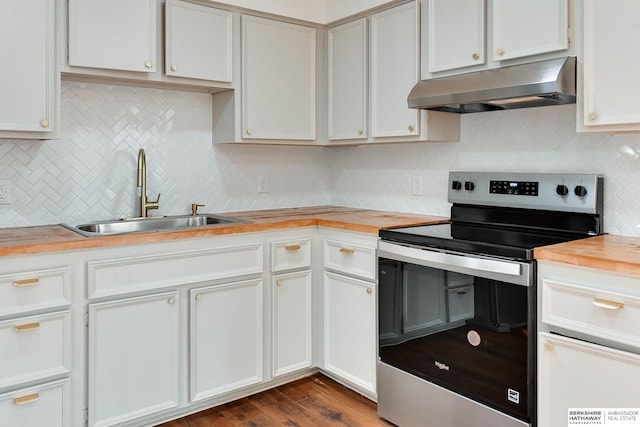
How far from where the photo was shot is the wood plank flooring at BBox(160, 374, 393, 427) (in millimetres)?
2426

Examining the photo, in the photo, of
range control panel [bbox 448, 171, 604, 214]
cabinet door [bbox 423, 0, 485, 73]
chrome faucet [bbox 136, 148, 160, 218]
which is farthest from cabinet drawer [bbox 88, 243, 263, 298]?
cabinet door [bbox 423, 0, 485, 73]

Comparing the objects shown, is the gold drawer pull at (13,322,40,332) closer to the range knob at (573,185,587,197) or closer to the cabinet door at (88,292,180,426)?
the cabinet door at (88,292,180,426)

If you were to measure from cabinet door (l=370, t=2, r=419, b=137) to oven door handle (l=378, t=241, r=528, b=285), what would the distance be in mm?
689

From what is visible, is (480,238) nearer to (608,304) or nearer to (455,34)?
(608,304)

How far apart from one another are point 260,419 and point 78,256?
1.13 metres

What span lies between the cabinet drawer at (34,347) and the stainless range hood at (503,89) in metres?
1.83

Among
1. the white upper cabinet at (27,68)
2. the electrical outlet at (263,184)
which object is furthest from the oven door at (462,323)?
the white upper cabinet at (27,68)

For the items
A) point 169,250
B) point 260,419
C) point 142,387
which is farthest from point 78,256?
point 260,419

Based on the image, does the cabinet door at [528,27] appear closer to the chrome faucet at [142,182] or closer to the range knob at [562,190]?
the range knob at [562,190]

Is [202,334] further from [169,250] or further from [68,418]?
[68,418]

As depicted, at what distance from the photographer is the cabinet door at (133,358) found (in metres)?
2.15

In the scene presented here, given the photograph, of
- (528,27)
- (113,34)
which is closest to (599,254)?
(528,27)

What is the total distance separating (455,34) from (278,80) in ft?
3.49

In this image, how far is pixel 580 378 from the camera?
5.67 feet
